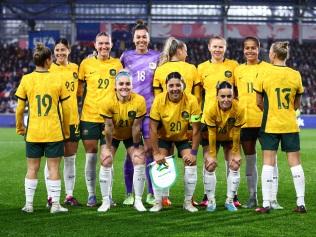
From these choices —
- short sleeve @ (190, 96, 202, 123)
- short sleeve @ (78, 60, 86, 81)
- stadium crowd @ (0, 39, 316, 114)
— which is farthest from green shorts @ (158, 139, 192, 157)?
stadium crowd @ (0, 39, 316, 114)

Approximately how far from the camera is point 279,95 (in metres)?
7.45

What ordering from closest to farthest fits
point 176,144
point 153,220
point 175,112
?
1. point 153,220
2. point 175,112
3. point 176,144

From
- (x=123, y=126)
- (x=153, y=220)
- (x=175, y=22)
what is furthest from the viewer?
(x=175, y=22)

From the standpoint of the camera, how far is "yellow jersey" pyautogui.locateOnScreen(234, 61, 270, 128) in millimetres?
7984

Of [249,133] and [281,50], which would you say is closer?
[281,50]

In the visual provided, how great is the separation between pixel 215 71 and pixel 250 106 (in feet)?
2.02

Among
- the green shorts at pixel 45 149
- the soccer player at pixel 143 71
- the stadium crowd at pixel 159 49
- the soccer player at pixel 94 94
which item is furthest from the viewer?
the stadium crowd at pixel 159 49

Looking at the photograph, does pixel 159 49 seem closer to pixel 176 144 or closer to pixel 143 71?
pixel 143 71

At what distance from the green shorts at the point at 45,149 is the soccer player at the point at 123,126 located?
534 millimetres

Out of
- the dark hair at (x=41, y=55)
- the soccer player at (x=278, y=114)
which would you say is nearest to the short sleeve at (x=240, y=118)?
the soccer player at (x=278, y=114)

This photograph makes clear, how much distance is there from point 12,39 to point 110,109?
40.7 metres

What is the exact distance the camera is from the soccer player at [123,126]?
7660 mm

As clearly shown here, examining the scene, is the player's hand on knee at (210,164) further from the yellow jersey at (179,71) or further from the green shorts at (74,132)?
the green shorts at (74,132)

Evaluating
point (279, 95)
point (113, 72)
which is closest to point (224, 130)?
point (279, 95)
